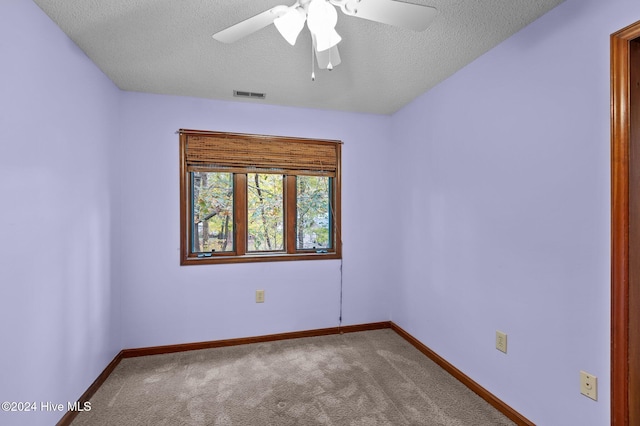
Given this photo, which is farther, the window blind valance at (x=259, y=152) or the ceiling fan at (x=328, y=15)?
the window blind valance at (x=259, y=152)

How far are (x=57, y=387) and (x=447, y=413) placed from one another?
237cm

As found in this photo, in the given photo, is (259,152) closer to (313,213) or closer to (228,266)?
(313,213)

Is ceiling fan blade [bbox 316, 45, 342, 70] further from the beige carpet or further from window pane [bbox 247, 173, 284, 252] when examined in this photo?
the beige carpet

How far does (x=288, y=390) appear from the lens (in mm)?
2217

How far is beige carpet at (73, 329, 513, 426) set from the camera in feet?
6.33

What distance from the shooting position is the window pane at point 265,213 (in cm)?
315

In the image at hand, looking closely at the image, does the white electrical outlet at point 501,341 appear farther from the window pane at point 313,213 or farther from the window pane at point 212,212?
the window pane at point 212,212

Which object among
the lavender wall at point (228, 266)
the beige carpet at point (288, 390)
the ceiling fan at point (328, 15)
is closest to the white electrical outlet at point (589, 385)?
the beige carpet at point (288, 390)

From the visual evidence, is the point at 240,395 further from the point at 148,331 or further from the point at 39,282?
the point at 39,282

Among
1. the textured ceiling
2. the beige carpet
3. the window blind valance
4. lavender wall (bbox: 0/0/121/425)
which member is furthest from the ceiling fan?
the beige carpet

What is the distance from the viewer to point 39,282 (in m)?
1.62

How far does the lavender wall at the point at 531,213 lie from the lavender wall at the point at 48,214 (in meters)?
2.67

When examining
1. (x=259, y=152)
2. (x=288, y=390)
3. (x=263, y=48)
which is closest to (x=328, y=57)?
(x=263, y=48)

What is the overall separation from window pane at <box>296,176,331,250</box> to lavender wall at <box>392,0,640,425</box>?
3.68 ft
